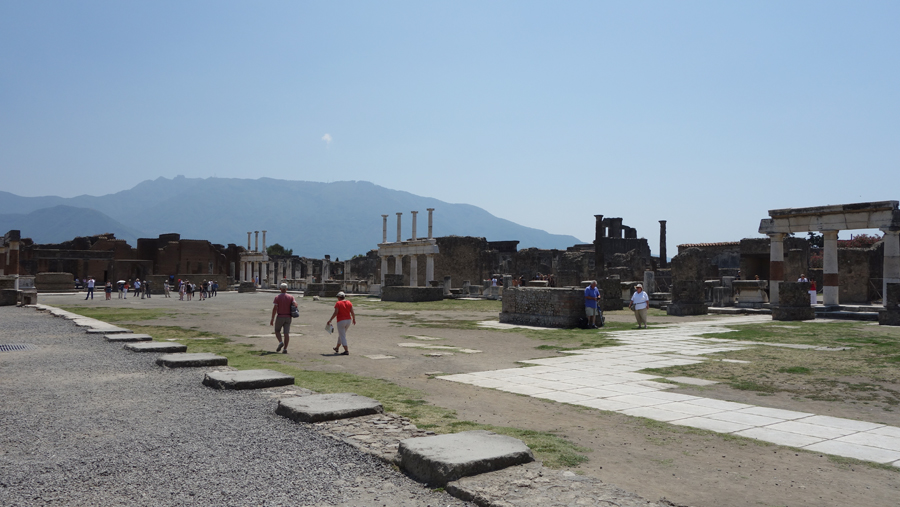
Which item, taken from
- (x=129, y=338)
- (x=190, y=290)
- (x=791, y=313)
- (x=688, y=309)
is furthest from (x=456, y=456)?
(x=190, y=290)

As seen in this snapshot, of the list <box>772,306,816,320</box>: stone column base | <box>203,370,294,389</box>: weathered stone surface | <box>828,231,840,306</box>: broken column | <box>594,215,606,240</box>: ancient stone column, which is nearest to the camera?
<box>203,370,294,389</box>: weathered stone surface

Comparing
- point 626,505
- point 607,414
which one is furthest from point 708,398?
point 626,505

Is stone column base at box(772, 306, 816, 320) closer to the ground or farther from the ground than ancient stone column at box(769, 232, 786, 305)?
→ closer to the ground

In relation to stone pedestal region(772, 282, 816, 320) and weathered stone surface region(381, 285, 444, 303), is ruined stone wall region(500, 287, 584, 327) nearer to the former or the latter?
stone pedestal region(772, 282, 816, 320)

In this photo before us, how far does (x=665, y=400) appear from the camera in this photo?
704 centimetres

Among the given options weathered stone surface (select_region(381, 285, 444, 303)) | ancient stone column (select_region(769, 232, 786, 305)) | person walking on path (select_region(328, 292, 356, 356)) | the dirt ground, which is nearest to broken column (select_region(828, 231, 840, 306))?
ancient stone column (select_region(769, 232, 786, 305))

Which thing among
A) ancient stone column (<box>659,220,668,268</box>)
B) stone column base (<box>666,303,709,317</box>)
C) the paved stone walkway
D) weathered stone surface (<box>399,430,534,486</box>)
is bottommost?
the paved stone walkway

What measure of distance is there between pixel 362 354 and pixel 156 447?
6.79m

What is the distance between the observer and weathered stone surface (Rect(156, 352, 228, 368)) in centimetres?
890

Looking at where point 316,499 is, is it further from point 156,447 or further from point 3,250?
point 3,250

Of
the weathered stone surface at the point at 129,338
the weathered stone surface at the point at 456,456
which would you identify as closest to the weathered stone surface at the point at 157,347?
the weathered stone surface at the point at 129,338

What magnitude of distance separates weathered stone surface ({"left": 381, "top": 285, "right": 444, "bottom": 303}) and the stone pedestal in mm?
17772

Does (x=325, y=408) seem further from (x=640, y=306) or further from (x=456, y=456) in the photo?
(x=640, y=306)

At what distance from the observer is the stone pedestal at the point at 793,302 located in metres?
19.7
